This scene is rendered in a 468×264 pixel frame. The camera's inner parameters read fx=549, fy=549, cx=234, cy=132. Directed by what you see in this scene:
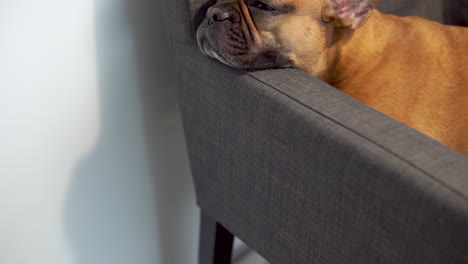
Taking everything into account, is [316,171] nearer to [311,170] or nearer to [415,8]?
[311,170]

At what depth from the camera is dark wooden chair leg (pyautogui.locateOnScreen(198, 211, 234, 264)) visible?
1276 mm

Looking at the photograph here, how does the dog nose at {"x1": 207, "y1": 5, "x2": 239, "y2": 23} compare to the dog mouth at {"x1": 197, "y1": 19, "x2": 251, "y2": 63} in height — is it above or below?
above

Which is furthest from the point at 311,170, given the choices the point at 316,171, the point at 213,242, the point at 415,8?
the point at 415,8

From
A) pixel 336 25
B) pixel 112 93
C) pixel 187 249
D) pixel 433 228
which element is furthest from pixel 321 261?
pixel 187 249

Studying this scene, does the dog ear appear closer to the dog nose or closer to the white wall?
the dog nose

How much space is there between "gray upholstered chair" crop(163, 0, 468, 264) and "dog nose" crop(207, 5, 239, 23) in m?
0.05

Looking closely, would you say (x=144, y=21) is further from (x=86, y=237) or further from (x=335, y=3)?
(x=86, y=237)

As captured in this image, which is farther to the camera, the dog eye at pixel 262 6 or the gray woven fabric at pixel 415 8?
the gray woven fabric at pixel 415 8

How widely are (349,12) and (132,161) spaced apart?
616mm

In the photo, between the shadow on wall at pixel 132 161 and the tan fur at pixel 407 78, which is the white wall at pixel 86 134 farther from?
the tan fur at pixel 407 78

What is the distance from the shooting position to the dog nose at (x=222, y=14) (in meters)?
0.95

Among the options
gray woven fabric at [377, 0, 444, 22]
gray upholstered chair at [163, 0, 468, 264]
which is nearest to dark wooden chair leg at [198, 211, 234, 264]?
gray upholstered chair at [163, 0, 468, 264]

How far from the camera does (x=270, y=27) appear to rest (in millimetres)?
971

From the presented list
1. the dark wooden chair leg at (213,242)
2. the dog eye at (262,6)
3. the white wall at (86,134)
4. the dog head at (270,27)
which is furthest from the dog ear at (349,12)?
the dark wooden chair leg at (213,242)
